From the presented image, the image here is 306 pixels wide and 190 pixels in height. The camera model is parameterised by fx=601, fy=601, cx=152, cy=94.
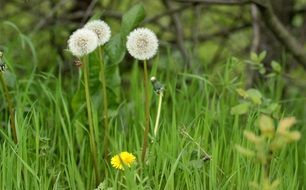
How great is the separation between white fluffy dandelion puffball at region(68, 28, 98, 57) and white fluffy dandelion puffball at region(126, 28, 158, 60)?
0.33 feet

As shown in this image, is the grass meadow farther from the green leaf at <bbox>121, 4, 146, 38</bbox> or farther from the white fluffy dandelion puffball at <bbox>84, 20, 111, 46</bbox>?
the white fluffy dandelion puffball at <bbox>84, 20, 111, 46</bbox>

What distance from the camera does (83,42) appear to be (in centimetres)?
157

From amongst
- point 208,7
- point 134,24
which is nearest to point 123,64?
point 208,7

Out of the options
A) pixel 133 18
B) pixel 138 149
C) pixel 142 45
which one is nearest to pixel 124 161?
pixel 138 149

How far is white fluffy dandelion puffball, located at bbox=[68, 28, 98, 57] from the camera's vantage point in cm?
158

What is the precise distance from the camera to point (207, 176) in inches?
67.6

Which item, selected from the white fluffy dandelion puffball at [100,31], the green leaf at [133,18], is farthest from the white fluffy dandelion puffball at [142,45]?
the green leaf at [133,18]

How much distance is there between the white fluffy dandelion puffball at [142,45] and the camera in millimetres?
1609

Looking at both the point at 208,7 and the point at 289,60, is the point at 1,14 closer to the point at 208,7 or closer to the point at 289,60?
the point at 208,7

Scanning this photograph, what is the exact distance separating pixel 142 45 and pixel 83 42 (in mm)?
159

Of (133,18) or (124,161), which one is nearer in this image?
(124,161)

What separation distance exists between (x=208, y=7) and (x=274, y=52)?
65 centimetres

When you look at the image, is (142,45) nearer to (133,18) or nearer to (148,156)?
(148,156)

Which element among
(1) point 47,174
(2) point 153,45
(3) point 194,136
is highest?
A: (2) point 153,45
